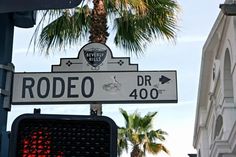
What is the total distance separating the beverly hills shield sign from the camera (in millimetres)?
3664

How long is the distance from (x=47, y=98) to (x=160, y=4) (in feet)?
31.5

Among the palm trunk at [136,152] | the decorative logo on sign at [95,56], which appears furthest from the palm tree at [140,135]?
the decorative logo on sign at [95,56]

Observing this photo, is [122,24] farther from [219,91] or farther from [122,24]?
[219,91]

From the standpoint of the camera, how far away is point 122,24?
43.7 ft

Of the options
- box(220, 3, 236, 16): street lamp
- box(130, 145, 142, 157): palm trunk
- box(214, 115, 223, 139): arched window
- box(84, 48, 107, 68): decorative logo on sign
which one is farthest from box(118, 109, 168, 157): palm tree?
box(84, 48, 107, 68): decorative logo on sign

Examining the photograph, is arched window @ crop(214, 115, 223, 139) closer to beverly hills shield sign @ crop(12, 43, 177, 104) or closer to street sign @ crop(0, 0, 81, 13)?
beverly hills shield sign @ crop(12, 43, 177, 104)

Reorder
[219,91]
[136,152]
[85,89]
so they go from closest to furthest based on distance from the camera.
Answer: [85,89] → [219,91] → [136,152]

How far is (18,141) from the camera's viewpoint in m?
2.29

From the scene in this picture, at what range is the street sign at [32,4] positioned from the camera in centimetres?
238

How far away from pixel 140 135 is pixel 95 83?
26.5 m

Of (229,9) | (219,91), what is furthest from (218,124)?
(229,9)

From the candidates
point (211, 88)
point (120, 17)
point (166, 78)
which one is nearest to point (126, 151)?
point (211, 88)

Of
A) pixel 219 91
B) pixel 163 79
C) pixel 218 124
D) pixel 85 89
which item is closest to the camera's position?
pixel 85 89

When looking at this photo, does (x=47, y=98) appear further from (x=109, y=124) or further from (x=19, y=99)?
(x=109, y=124)
